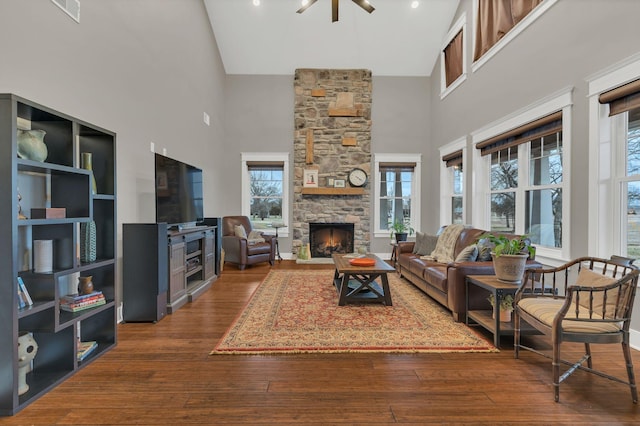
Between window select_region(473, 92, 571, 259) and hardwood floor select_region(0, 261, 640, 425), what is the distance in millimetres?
1553

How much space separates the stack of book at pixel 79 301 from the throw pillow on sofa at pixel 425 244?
13.2 ft

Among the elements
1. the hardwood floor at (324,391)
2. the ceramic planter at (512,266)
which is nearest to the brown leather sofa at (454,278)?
the ceramic planter at (512,266)

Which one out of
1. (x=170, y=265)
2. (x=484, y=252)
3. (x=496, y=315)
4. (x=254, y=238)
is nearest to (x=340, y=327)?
(x=496, y=315)

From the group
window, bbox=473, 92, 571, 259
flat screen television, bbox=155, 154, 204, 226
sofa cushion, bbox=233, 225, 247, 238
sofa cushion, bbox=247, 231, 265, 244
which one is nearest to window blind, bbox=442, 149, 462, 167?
window, bbox=473, 92, 571, 259

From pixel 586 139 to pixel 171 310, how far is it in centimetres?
444

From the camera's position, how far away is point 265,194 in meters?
7.02

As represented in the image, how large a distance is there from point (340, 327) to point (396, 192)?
15.5 feet

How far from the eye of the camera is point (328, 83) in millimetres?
6805

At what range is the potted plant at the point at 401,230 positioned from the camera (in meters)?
6.26

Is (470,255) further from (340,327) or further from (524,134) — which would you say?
(524,134)

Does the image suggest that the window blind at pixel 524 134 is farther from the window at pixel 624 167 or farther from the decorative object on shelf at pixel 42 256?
the decorative object on shelf at pixel 42 256

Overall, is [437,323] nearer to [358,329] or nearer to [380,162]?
[358,329]

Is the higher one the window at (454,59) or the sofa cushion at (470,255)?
the window at (454,59)

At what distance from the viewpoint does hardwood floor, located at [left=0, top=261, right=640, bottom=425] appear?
1685 mm
